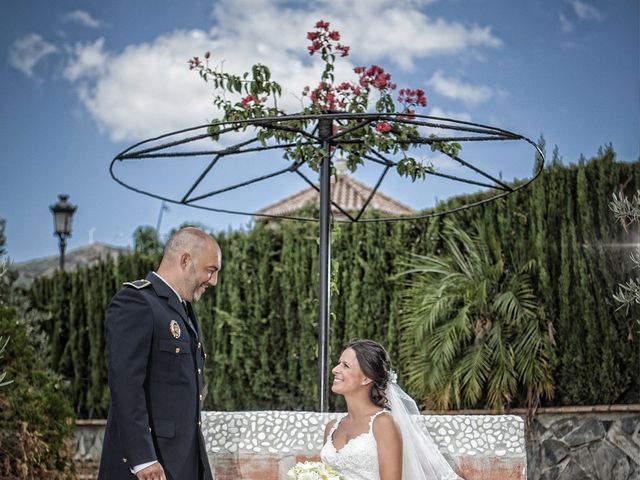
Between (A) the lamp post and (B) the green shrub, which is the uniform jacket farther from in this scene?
(A) the lamp post

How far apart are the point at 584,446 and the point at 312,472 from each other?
4.57 meters

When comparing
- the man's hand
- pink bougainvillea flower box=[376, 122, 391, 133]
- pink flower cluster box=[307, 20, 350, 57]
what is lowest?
the man's hand

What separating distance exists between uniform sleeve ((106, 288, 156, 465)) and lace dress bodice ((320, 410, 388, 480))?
1.19 meters

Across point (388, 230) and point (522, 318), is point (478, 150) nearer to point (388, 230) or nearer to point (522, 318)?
point (388, 230)

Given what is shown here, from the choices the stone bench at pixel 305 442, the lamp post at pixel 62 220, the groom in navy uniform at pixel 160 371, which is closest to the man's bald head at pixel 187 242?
the groom in navy uniform at pixel 160 371

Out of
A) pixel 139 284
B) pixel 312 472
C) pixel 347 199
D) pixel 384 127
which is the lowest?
pixel 312 472

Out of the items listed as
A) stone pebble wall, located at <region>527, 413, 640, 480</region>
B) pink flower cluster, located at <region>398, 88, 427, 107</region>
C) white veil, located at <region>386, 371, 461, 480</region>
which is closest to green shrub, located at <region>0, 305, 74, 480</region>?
white veil, located at <region>386, 371, 461, 480</region>

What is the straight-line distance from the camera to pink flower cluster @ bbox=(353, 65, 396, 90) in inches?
215

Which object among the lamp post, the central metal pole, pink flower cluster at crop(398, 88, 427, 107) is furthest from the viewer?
the lamp post

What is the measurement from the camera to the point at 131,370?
11.1 feet

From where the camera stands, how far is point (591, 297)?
7914 mm

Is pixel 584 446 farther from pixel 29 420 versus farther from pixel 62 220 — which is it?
pixel 62 220

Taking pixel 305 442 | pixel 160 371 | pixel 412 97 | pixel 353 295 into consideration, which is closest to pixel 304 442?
pixel 305 442

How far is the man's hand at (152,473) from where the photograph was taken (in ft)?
10.9
